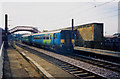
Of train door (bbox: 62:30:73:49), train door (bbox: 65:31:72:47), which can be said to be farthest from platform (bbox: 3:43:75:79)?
train door (bbox: 65:31:72:47)

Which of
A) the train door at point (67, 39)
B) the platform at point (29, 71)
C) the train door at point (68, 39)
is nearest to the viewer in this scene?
the platform at point (29, 71)

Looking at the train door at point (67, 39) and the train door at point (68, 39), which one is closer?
the train door at point (67, 39)

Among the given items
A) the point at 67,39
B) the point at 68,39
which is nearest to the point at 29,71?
the point at 67,39

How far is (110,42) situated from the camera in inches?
717

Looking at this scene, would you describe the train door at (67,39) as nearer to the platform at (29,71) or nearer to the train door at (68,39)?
the train door at (68,39)

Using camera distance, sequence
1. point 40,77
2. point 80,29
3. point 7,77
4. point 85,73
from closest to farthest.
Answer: point 7,77, point 40,77, point 85,73, point 80,29

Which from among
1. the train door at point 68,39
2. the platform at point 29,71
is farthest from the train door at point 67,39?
the platform at point 29,71

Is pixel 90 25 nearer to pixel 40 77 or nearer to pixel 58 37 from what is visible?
pixel 58 37

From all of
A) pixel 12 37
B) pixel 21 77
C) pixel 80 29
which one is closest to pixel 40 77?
pixel 21 77

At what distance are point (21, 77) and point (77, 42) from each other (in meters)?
17.7

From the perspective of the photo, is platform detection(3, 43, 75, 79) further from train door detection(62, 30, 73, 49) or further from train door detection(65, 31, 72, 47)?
train door detection(65, 31, 72, 47)

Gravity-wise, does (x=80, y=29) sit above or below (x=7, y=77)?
above

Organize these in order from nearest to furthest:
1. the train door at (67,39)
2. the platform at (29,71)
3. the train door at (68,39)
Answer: the platform at (29,71)
the train door at (67,39)
the train door at (68,39)

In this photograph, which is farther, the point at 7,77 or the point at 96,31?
the point at 96,31
